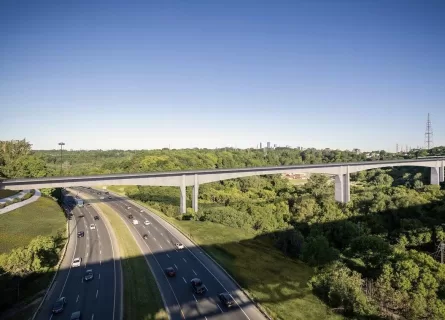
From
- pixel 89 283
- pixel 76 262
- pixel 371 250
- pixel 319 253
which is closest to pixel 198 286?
pixel 89 283

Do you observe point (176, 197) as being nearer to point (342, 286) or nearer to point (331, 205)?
point (331, 205)

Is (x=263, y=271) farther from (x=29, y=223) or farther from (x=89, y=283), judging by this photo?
(x=29, y=223)

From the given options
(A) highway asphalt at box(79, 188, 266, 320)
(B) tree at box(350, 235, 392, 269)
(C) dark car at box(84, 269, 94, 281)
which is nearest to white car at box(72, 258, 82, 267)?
(C) dark car at box(84, 269, 94, 281)

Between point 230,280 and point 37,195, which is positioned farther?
point 37,195

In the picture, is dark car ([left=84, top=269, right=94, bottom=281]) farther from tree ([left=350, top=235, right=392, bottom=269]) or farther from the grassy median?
tree ([left=350, top=235, right=392, bottom=269])

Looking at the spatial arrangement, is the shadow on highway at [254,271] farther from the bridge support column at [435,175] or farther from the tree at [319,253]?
the bridge support column at [435,175]

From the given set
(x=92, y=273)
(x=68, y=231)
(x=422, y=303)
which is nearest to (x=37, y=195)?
(x=68, y=231)
